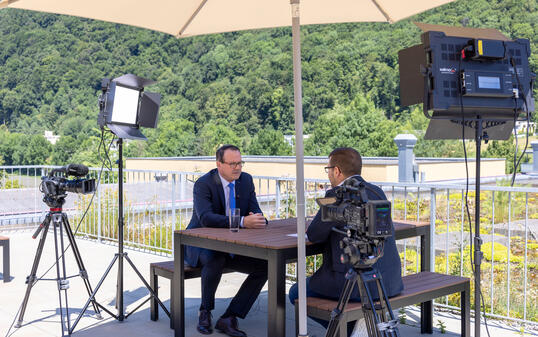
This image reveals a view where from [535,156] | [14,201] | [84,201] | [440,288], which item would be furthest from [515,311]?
[535,156]

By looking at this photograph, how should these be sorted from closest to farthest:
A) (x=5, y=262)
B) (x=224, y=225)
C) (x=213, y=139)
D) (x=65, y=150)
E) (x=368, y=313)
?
(x=368, y=313) < (x=224, y=225) < (x=5, y=262) < (x=213, y=139) < (x=65, y=150)

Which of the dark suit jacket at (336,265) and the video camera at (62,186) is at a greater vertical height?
the video camera at (62,186)

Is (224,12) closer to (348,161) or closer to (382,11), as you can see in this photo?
(382,11)

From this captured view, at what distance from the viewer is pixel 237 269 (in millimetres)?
4164

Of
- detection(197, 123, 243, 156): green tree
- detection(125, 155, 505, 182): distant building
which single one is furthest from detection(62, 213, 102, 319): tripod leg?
detection(197, 123, 243, 156): green tree

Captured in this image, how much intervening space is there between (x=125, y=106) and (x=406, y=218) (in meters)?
3.24

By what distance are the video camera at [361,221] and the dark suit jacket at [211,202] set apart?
140 cm

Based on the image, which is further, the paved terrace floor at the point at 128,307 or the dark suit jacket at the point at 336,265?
the paved terrace floor at the point at 128,307

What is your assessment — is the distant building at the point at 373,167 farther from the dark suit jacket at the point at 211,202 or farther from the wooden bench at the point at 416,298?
the wooden bench at the point at 416,298

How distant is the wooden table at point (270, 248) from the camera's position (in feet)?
10.5

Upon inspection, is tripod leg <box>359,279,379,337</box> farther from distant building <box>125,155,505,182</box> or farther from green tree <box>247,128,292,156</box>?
green tree <box>247,128,292,156</box>

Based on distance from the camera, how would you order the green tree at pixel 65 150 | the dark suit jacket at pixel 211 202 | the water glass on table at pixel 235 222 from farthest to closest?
the green tree at pixel 65 150
the dark suit jacket at pixel 211 202
the water glass on table at pixel 235 222

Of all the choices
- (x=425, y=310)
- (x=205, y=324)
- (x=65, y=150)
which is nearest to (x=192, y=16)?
(x=205, y=324)

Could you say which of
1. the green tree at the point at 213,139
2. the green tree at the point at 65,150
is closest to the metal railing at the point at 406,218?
the green tree at the point at 213,139
